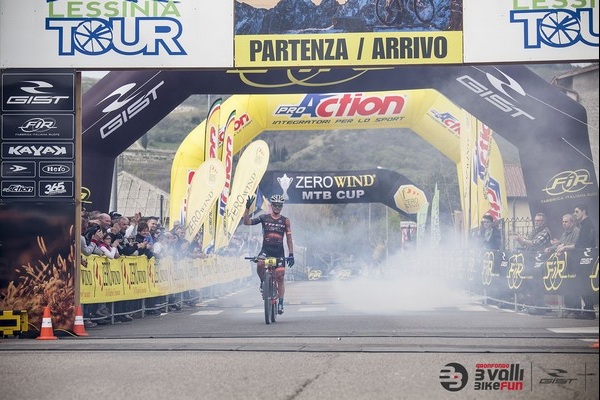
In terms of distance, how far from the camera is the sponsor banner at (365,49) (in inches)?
537

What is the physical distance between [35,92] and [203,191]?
8.94 metres

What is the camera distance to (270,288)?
52.3ft

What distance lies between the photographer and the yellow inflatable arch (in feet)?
73.8

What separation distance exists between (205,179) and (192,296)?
3.58 meters

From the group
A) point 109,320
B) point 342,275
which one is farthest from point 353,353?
point 342,275

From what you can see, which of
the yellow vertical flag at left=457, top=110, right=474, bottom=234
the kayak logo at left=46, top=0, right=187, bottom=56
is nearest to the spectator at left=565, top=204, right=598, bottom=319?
the yellow vertical flag at left=457, top=110, right=474, bottom=234

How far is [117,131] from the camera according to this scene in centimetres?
1756

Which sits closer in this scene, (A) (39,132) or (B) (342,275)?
(A) (39,132)

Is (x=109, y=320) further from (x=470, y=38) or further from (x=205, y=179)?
(x=470, y=38)

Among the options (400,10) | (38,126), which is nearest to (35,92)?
(38,126)

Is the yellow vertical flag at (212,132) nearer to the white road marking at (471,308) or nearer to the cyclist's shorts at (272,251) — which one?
the white road marking at (471,308)

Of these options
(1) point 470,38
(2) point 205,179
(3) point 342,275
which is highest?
(1) point 470,38

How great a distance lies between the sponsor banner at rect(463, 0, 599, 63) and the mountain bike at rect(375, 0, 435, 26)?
0.50m

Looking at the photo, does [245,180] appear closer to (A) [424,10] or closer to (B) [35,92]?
(B) [35,92]
